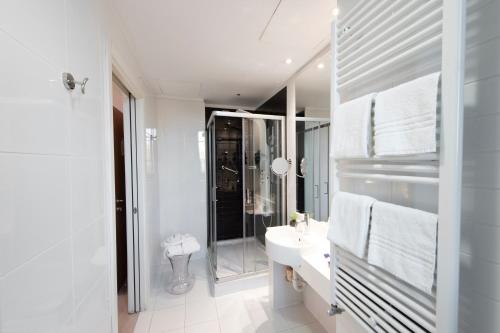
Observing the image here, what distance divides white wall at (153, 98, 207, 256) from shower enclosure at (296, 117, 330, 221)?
64.2 inches

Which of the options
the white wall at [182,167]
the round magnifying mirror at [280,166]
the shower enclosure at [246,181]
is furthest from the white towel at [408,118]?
the white wall at [182,167]

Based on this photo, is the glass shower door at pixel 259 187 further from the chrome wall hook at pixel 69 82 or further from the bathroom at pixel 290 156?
the chrome wall hook at pixel 69 82

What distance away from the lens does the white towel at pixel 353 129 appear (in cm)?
85

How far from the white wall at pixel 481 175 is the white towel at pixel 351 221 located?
29 centimetres

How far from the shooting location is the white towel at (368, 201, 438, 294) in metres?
0.64

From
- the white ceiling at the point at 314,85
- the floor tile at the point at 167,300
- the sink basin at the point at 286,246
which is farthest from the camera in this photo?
the floor tile at the point at 167,300

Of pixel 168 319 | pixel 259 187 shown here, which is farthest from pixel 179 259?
pixel 259 187

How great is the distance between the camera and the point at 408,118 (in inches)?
27.2

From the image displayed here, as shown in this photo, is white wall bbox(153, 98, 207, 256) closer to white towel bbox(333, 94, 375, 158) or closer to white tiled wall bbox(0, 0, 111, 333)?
white tiled wall bbox(0, 0, 111, 333)

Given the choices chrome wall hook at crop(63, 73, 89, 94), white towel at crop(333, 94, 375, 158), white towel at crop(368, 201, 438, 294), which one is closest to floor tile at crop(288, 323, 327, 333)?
white towel at crop(368, 201, 438, 294)

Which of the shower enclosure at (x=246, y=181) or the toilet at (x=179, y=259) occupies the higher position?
the shower enclosure at (x=246, y=181)

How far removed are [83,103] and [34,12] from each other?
1.10ft

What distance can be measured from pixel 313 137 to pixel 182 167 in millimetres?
2034

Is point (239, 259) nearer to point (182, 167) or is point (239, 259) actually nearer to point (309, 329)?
point (309, 329)
